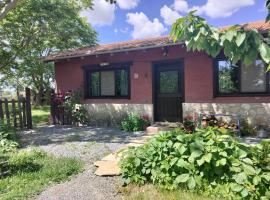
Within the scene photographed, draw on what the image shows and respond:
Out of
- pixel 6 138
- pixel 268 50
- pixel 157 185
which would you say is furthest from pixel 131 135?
pixel 268 50

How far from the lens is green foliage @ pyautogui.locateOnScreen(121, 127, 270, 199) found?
3.51 metres

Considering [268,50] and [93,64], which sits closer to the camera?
[268,50]

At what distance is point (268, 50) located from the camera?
2.12 meters

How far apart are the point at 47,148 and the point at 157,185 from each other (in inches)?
160

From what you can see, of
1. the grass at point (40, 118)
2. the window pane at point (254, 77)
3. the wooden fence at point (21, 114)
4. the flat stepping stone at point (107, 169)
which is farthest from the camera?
the grass at point (40, 118)

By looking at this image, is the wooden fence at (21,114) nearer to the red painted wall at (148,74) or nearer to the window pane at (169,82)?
the red painted wall at (148,74)

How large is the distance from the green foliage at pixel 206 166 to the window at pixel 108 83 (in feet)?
21.7

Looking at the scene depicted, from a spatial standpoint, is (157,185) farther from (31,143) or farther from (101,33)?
(101,33)

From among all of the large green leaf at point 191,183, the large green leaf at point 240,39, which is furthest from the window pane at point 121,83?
the large green leaf at point 240,39

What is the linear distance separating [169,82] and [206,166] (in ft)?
21.1

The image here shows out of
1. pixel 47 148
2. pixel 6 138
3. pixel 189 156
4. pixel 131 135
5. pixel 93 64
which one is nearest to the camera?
pixel 189 156

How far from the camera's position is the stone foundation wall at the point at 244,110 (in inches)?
316

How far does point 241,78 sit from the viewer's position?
856 cm

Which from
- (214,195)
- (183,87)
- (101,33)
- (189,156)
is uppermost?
(101,33)
